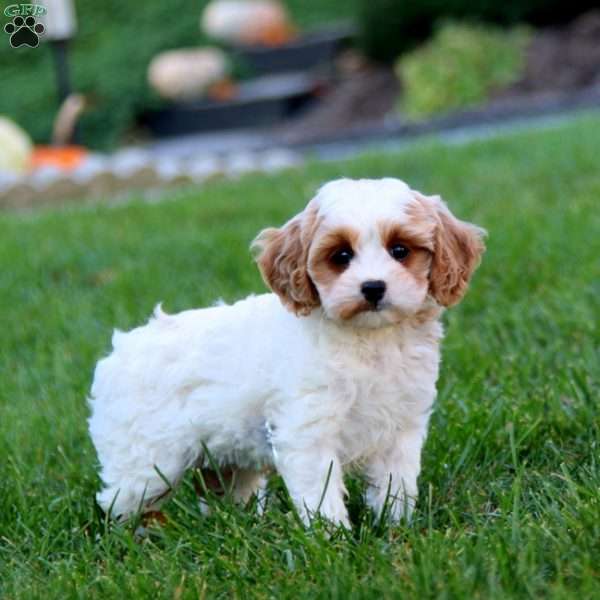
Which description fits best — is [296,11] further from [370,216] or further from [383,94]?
[370,216]

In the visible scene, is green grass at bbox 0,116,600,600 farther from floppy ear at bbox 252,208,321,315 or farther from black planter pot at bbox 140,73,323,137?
black planter pot at bbox 140,73,323,137

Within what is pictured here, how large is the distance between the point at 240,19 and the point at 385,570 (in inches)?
715

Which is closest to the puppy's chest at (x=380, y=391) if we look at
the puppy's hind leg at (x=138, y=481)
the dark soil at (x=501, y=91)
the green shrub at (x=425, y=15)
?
the puppy's hind leg at (x=138, y=481)

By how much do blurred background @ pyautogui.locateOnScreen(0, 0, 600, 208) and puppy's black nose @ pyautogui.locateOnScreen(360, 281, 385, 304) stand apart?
7.99 meters

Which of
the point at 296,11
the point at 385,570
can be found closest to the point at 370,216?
the point at 385,570

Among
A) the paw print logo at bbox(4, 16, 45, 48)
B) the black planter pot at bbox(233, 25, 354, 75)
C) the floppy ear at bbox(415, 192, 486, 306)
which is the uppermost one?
the paw print logo at bbox(4, 16, 45, 48)

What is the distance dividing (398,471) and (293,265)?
2.14 ft

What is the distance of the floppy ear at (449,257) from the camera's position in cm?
309

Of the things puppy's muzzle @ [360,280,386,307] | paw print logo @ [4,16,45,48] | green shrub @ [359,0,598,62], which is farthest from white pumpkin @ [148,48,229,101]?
puppy's muzzle @ [360,280,386,307]

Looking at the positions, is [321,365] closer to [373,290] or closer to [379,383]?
[379,383]

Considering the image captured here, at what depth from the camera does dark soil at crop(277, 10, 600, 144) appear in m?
14.9

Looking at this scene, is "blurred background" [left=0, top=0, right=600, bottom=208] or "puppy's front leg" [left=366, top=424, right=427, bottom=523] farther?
"blurred background" [left=0, top=0, right=600, bottom=208]

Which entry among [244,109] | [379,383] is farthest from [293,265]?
[244,109]

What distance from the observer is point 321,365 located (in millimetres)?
3045
